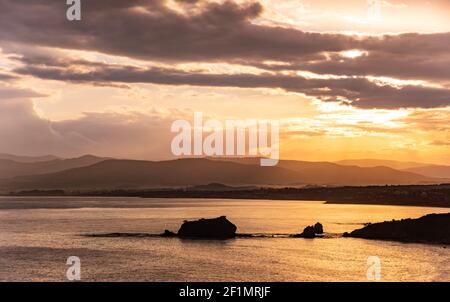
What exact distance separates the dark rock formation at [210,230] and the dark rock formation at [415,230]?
2913cm

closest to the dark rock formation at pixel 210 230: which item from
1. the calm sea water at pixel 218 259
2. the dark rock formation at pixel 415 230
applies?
the calm sea water at pixel 218 259

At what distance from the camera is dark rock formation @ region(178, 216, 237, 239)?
415 feet

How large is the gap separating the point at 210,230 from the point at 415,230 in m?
46.2

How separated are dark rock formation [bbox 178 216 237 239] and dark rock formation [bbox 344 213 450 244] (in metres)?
29.1

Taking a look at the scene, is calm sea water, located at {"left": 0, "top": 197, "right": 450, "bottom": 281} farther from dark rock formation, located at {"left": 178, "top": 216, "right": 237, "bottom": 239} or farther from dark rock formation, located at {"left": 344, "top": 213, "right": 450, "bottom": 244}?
dark rock formation, located at {"left": 344, "top": 213, "right": 450, "bottom": 244}

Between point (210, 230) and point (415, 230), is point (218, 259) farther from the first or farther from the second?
point (415, 230)

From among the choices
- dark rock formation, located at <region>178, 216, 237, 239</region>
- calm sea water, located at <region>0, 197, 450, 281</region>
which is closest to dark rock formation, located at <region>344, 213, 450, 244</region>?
calm sea water, located at <region>0, 197, 450, 281</region>

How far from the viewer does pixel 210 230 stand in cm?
12850

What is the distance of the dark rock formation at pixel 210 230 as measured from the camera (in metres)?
127

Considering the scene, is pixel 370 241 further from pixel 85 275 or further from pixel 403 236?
pixel 85 275

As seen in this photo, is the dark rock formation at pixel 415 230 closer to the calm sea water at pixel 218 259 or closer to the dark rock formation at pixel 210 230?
the calm sea water at pixel 218 259

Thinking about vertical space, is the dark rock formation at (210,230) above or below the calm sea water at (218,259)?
above
